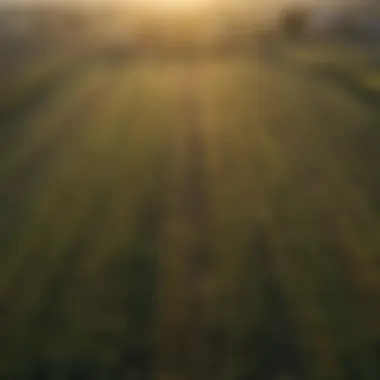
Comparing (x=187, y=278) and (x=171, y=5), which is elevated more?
(x=171, y=5)

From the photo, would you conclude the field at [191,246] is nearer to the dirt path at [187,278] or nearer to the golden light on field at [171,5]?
the dirt path at [187,278]

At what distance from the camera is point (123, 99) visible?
67.3ft

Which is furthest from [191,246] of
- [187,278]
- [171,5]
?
[171,5]

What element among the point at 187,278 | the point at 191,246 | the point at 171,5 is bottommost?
the point at 187,278

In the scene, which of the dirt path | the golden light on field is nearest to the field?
the dirt path

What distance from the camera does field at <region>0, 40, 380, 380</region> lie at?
6676mm

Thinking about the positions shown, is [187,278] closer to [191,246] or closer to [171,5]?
[191,246]

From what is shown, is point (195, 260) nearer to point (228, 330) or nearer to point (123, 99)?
point (228, 330)

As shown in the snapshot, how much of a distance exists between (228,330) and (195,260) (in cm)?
175

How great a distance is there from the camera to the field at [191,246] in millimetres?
6676

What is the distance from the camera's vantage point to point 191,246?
29.8ft

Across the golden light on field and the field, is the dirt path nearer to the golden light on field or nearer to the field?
the field

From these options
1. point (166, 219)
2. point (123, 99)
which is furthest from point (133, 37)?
point (166, 219)

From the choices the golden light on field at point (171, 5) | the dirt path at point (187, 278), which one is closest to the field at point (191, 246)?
the dirt path at point (187, 278)
